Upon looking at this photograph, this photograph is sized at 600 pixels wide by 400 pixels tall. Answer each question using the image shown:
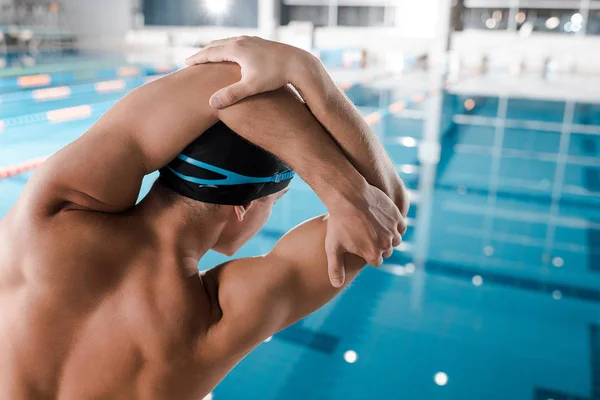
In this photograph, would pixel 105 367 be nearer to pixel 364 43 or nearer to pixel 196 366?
pixel 196 366

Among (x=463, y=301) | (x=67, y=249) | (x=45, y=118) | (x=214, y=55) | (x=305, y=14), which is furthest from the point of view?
(x=305, y=14)

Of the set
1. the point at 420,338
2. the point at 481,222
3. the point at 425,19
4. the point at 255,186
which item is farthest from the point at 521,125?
the point at 425,19

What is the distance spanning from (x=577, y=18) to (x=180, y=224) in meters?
19.4

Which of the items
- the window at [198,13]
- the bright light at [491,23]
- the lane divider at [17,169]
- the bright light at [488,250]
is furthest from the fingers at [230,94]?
the window at [198,13]

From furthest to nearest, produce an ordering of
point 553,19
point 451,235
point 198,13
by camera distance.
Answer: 1. point 198,13
2. point 553,19
3. point 451,235

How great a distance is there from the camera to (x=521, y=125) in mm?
8281

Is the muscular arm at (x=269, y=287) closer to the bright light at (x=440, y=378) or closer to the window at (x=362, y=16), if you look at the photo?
the bright light at (x=440, y=378)

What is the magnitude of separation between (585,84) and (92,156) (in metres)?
14.5

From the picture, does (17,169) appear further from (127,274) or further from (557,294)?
(127,274)

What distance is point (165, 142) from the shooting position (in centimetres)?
97

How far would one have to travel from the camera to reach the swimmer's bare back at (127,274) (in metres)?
0.94

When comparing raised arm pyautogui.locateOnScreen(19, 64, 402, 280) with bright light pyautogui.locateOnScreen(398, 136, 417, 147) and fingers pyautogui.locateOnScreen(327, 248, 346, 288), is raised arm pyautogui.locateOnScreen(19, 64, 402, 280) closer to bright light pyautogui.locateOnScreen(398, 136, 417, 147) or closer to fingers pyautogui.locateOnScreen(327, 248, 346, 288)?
fingers pyautogui.locateOnScreen(327, 248, 346, 288)

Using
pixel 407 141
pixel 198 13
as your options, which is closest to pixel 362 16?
pixel 198 13

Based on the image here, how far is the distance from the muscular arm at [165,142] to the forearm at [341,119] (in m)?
0.02
